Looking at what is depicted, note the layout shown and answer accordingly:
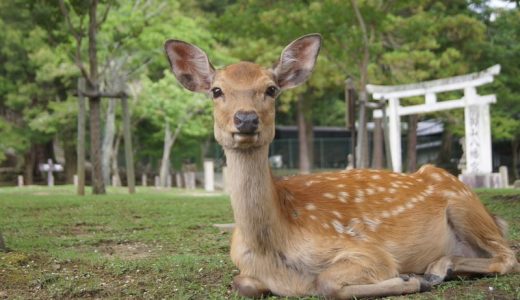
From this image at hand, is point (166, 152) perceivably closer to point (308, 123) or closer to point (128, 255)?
point (308, 123)

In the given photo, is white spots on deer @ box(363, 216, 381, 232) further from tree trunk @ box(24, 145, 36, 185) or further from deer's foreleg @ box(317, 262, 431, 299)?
tree trunk @ box(24, 145, 36, 185)

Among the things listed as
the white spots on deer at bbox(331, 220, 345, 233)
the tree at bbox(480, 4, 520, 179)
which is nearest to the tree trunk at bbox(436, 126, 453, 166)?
the tree at bbox(480, 4, 520, 179)

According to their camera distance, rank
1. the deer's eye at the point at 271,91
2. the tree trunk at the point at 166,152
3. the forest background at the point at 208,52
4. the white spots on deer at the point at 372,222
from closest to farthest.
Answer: the deer's eye at the point at 271,91 → the white spots on deer at the point at 372,222 → the forest background at the point at 208,52 → the tree trunk at the point at 166,152

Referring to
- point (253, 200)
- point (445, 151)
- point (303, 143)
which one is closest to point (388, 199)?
point (253, 200)

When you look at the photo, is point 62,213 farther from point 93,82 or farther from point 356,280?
point 356,280

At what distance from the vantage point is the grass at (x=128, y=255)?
401 centimetres

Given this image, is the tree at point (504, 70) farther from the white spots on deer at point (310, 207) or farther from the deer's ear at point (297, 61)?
the white spots on deer at point (310, 207)

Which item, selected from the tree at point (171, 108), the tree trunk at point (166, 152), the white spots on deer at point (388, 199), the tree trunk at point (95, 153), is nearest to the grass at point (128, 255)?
the white spots on deer at point (388, 199)

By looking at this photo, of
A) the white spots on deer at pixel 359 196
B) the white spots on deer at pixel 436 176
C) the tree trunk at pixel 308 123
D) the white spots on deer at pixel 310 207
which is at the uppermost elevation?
the tree trunk at pixel 308 123

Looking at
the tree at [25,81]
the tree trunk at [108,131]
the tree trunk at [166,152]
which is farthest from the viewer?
the tree trunk at [166,152]

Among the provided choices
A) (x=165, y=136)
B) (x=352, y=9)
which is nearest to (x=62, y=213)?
(x=352, y=9)

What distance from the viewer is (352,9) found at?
15852mm

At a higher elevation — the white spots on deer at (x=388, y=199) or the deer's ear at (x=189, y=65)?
the deer's ear at (x=189, y=65)

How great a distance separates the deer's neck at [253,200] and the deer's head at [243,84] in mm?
A: 84
